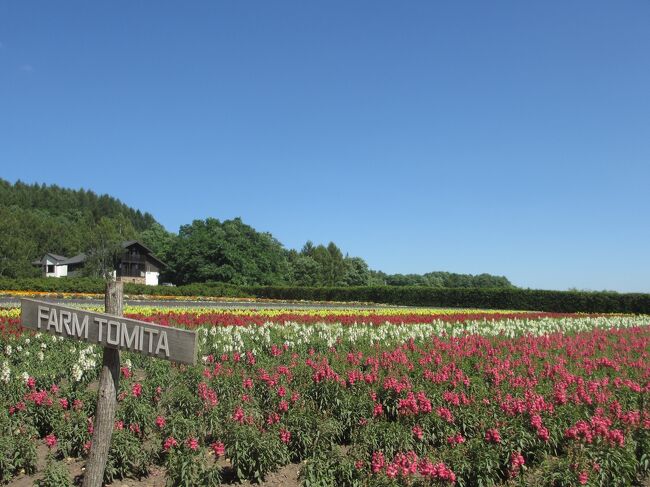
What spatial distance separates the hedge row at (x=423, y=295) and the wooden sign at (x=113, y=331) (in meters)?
34.2

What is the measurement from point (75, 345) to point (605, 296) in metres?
35.1

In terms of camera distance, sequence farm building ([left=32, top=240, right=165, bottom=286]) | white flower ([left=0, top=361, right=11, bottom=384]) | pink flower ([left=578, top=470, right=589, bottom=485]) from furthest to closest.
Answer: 1. farm building ([left=32, top=240, right=165, bottom=286])
2. white flower ([left=0, top=361, right=11, bottom=384])
3. pink flower ([left=578, top=470, right=589, bottom=485])

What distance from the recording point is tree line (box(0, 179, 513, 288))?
6088 cm

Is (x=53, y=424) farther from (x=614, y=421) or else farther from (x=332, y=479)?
(x=614, y=421)

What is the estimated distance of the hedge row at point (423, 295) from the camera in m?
35.6

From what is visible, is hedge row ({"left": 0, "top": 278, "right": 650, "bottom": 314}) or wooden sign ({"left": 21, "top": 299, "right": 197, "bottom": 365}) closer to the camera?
wooden sign ({"left": 21, "top": 299, "right": 197, "bottom": 365})

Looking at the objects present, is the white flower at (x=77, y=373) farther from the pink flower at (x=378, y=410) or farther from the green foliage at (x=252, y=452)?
the pink flower at (x=378, y=410)

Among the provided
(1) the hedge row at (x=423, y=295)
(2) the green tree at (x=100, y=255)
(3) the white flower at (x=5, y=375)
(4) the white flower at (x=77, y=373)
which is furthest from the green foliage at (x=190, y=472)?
(2) the green tree at (x=100, y=255)

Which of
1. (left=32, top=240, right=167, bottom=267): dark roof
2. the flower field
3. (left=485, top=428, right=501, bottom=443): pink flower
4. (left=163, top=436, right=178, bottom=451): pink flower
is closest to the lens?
the flower field

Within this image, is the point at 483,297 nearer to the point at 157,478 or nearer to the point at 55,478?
the point at 157,478

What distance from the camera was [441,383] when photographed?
7.41m

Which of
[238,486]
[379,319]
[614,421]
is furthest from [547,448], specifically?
[379,319]

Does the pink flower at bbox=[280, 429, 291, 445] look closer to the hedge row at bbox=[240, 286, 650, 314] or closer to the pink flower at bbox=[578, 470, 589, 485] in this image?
→ the pink flower at bbox=[578, 470, 589, 485]

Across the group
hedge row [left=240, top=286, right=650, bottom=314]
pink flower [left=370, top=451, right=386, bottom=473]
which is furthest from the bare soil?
hedge row [left=240, top=286, right=650, bottom=314]
